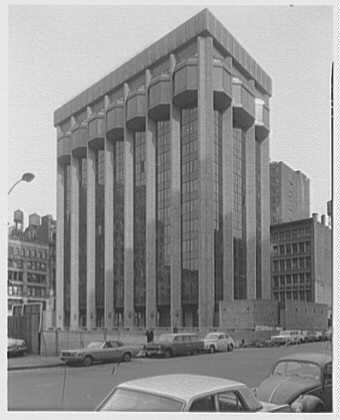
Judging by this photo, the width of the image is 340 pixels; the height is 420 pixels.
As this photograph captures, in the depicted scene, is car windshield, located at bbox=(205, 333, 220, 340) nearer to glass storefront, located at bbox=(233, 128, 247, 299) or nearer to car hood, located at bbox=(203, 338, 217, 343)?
car hood, located at bbox=(203, 338, 217, 343)

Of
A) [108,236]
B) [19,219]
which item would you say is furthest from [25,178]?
[108,236]

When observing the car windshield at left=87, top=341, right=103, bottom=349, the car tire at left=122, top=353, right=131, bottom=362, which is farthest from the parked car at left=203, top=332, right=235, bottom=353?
the car windshield at left=87, top=341, right=103, bottom=349

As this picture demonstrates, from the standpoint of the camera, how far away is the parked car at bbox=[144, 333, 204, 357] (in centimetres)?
523

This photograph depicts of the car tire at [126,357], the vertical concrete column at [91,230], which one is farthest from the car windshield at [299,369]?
the vertical concrete column at [91,230]

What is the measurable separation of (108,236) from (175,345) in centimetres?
148

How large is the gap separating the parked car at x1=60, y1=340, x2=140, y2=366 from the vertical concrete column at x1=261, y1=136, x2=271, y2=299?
4.87 ft

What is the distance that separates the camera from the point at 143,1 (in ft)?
17.0

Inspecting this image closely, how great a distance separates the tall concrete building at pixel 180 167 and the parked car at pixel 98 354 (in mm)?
360

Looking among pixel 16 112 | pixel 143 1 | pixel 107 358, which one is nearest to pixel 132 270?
pixel 107 358

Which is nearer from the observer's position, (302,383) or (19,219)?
(302,383)

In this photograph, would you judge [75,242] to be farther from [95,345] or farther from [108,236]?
[95,345]

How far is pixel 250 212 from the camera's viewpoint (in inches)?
219

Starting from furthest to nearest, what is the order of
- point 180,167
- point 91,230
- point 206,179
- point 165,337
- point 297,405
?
point 180,167 → point 206,179 → point 91,230 → point 165,337 → point 297,405

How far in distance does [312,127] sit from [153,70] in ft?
5.62
